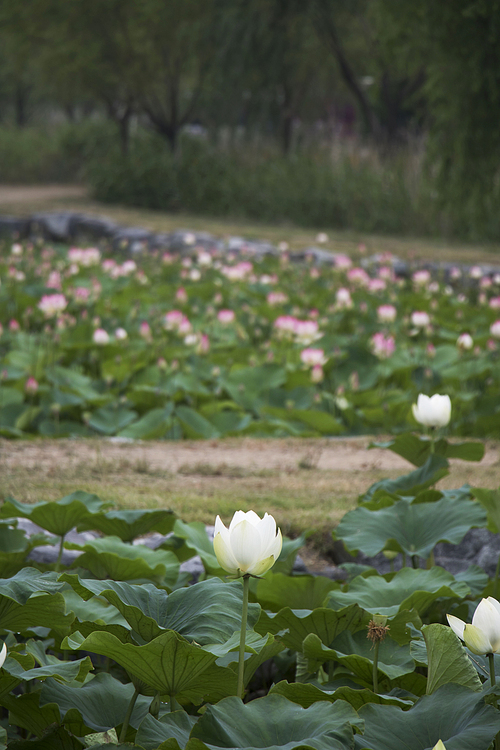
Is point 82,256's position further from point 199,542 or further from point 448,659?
point 448,659

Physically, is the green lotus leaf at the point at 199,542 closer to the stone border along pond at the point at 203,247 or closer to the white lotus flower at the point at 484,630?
the stone border along pond at the point at 203,247

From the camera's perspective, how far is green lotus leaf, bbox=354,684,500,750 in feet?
3.43

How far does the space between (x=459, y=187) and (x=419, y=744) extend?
7087mm

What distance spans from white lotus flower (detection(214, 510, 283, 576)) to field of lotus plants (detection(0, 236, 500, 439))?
2779 mm

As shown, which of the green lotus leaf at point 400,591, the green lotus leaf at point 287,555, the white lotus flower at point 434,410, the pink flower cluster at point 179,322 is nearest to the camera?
the green lotus leaf at point 400,591

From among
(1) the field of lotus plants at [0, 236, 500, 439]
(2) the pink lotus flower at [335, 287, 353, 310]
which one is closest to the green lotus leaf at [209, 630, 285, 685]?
(1) the field of lotus plants at [0, 236, 500, 439]

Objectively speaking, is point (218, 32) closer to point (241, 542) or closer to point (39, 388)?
point (39, 388)

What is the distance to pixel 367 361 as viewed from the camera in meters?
5.05

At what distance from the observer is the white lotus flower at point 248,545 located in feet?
3.73

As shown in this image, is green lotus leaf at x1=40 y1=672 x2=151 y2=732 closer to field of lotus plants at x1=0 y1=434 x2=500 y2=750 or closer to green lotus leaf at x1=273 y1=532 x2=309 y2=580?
field of lotus plants at x1=0 y1=434 x2=500 y2=750

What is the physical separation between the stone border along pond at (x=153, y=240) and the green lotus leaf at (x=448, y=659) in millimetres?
5667

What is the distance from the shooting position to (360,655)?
155cm

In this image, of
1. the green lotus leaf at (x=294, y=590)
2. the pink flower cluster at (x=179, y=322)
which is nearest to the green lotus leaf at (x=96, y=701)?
the green lotus leaf at (x=294, y=590)

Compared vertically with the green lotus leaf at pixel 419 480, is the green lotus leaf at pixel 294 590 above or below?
below
